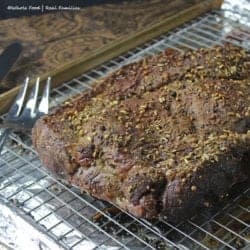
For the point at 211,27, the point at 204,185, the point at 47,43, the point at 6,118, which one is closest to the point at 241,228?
the point at 204,185

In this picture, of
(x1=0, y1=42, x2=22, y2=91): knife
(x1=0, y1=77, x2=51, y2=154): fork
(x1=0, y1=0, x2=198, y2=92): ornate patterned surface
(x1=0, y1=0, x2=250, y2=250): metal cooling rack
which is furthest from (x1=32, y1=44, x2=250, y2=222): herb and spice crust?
(x1=0, y1=0, x2=198, y2=92): ornate patterned surface

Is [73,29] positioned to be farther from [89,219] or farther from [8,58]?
[89,219]

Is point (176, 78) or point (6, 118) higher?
point (176, 78)

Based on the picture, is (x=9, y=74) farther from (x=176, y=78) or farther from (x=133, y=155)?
(x=133, y=155)

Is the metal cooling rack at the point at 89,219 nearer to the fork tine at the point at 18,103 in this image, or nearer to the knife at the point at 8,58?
the fork tine at the point at 18,103

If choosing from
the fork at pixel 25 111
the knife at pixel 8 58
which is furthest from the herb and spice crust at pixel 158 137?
the knife at pixel 8 58

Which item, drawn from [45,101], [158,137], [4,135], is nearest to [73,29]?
[45,101]
